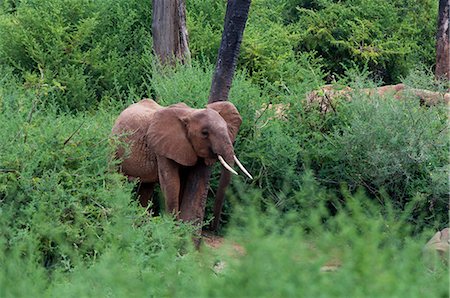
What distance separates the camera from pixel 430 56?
1980cm

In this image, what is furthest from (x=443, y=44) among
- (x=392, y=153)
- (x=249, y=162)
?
(x=249, y=162)

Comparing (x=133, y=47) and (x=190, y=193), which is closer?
(x=190, y=193)

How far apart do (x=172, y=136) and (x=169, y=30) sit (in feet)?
18.4

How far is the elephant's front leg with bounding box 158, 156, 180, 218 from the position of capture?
348 inches

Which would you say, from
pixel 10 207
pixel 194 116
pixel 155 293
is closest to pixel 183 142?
pixel 194 116

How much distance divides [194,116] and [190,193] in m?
0.81

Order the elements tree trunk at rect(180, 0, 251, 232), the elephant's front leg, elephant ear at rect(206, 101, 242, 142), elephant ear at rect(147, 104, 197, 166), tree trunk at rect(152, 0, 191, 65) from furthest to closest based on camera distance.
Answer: tree trunk at rect(152, 0, 191, 65)
tree trunk at rect(180, 0, 251, 232)
elephant ear at rect(206, 101, 242, 142)
the elephant's front leg
elephant ear at rect(147, 104, 197, 166)

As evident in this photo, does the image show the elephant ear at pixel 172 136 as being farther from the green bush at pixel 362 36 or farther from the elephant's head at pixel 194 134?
the green bush at pixel 362 36

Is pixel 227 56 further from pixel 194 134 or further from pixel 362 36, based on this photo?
pixel 362 36

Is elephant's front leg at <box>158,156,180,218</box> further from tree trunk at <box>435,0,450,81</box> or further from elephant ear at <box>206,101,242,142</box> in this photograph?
tree trunk at <box>435,0,450,81</box>

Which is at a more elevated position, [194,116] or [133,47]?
[194,116]

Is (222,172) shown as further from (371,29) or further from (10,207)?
(371,29)

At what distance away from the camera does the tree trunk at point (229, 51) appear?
9.53 m

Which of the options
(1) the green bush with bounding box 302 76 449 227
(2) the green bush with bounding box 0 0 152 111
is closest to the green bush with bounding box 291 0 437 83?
(2) the green bush with bounding box 0 0 152 111
